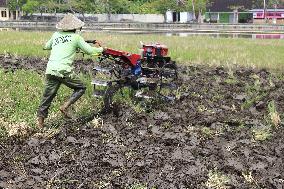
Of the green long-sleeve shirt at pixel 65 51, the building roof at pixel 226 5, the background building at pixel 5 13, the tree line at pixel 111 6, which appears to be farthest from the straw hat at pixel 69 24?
the background building at pixel 5 13

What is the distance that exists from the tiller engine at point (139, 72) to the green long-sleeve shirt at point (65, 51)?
64 centimetres

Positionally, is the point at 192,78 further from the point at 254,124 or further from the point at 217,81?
the point at 254,124

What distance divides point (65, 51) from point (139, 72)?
5.87 ft

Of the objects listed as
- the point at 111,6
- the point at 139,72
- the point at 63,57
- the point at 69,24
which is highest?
the point at 111,6

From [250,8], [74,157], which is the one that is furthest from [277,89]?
[250,8]

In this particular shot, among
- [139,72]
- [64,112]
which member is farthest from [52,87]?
[139,72]

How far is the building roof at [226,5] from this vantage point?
221 ft

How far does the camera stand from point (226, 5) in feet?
227

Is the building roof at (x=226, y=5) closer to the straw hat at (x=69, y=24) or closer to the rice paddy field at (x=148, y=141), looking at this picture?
the rice paddy field at (x=148, y=141)

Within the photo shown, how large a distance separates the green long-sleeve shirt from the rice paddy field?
0.83 m

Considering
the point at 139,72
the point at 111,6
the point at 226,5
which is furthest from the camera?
the point at 226,5

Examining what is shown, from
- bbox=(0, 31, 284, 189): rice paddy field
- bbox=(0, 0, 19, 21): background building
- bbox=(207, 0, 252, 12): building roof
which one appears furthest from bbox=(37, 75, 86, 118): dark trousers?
bbox=(0, 0, 19, 21): background building

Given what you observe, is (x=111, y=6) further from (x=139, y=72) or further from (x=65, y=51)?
(x=65, y=51)

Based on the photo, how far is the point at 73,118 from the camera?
8.48 m
